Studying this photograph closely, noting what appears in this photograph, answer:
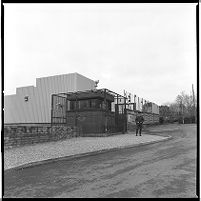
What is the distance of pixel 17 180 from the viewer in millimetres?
4848

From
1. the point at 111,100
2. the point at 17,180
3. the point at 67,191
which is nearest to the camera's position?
the point at 67,191

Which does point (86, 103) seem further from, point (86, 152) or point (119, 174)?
point (119, 174)

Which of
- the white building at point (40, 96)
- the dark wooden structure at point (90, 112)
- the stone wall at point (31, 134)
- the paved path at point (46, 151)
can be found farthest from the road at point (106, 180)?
the white building at point (40, 96)

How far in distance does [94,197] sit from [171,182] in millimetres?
1659

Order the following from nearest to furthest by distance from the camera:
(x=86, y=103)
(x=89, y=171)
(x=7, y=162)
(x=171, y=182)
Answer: (x=171, y=182) < (x=89, y=171) < (x=7, y=162) < (x=86, y=103)

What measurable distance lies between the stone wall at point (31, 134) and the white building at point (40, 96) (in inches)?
449

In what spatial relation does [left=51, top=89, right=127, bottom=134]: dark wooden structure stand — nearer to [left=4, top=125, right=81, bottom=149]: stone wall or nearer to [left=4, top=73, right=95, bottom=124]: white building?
[left=4, top=125, right=81, bottom=149]: stone wall

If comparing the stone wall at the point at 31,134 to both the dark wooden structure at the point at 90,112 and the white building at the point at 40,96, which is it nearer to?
the dark wooden structure at the point at 90,112

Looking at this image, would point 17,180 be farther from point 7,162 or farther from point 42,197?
point 7,162

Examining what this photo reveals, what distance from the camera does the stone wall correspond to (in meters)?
9.45

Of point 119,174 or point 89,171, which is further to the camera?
point 89,171

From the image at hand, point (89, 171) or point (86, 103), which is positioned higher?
point (86, 103)

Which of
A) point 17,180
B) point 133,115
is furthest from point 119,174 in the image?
point 133,115

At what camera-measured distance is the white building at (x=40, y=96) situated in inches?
976
